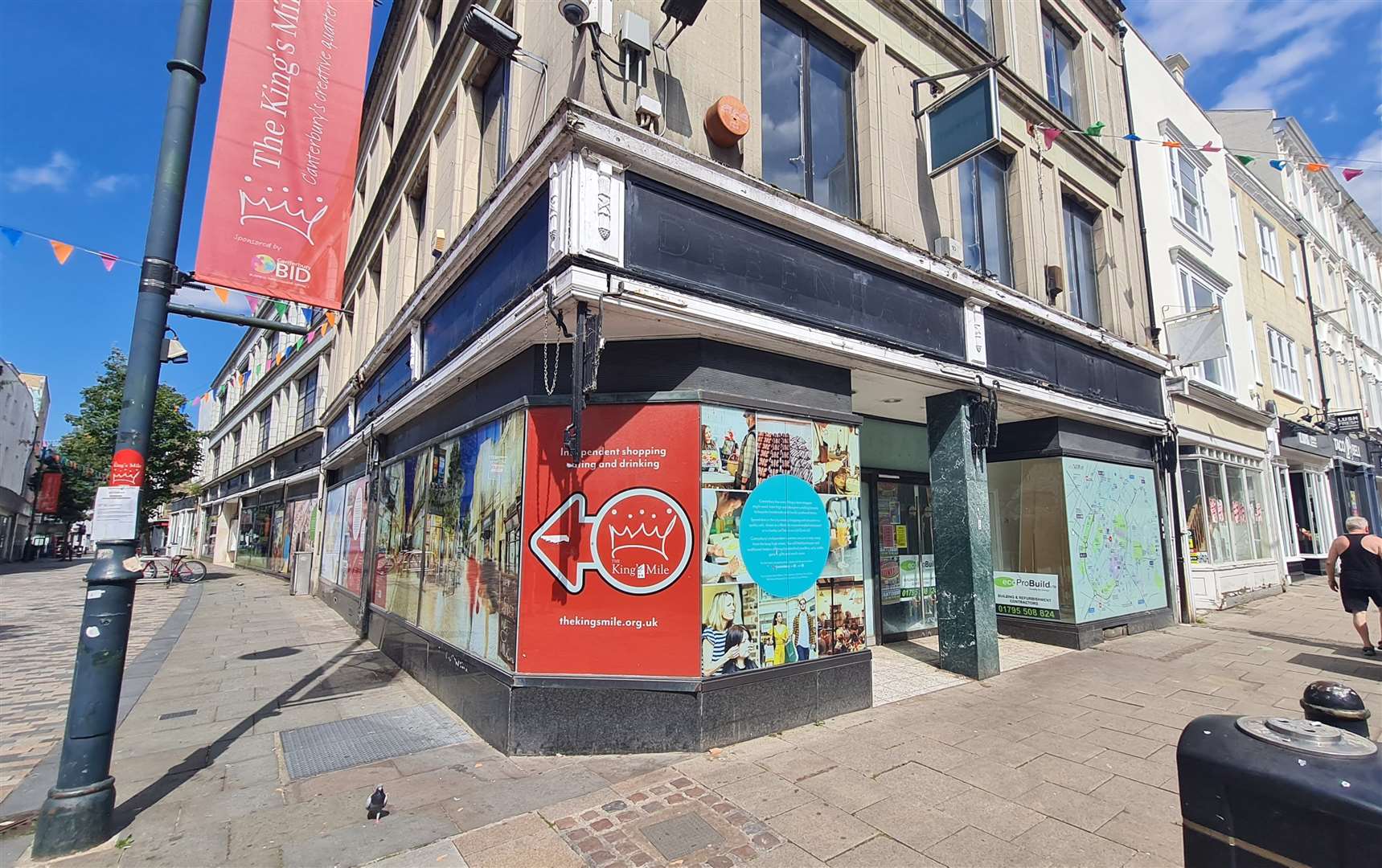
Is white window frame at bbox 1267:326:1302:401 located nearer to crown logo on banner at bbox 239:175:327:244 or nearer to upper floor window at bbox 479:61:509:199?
upper floor window at bbox 479:61:509:199

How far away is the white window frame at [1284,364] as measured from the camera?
56.5 ft

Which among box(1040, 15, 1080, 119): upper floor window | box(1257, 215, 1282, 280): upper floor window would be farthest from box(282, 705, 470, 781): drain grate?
box(1257, 215, 1282, 280): upper floor window

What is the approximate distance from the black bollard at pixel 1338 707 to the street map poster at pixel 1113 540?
745 cm

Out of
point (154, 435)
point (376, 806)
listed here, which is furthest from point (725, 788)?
point (154, 435)

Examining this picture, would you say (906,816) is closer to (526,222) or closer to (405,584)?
(526,222)

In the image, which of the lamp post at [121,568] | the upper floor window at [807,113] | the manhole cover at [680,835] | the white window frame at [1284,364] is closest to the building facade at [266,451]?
the lamp post at [121,568]

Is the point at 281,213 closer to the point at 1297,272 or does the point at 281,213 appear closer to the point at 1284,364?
the point at 1284,364

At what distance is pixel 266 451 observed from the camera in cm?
2502

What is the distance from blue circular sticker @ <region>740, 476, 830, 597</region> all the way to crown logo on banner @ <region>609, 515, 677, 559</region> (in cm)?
70

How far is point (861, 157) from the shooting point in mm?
7434

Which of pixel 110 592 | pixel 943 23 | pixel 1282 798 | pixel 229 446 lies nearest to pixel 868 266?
pixel 943 23

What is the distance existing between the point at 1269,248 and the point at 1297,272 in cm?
275

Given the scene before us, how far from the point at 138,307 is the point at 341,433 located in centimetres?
1119

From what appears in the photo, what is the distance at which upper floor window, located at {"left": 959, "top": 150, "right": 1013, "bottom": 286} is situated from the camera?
889 cm
